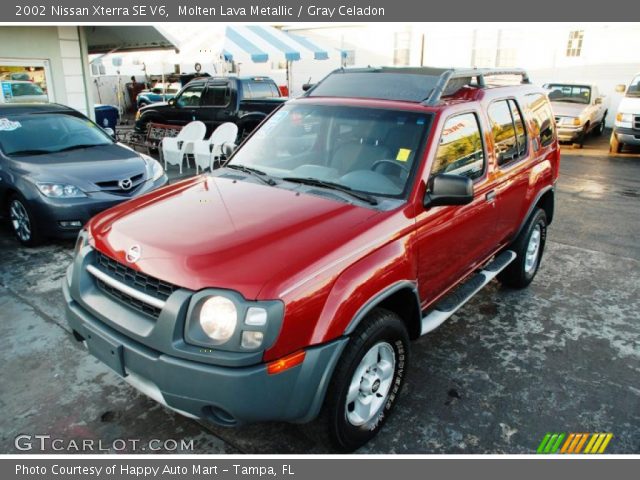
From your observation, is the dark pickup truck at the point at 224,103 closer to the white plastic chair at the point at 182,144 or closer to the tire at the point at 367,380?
the white plastic chair at the point at 182,144

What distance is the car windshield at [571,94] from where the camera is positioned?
1479cm

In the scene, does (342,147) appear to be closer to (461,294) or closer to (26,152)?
(461,294)

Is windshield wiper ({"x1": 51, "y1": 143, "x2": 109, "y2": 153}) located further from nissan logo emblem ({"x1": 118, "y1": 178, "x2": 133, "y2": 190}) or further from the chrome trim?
the chrome trim

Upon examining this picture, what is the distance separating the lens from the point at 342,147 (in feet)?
11.4

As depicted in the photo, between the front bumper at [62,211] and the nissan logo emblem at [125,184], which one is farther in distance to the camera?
the nissan logo emblem at [125,184]

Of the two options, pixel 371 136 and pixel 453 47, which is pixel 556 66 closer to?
pixel 453 47

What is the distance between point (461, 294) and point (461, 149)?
105 centimetres

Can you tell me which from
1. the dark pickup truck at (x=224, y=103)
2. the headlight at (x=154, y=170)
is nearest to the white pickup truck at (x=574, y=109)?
the dark pickup truck at (x=224, y=103)

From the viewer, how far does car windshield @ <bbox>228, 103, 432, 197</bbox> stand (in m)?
3.19

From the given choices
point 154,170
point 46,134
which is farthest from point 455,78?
point 46,134

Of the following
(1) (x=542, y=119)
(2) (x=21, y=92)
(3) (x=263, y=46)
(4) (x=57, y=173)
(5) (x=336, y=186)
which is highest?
(3) (x=263, y=46)

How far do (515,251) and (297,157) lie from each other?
2342 millimetres

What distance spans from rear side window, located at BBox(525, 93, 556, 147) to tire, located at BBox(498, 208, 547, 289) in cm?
72

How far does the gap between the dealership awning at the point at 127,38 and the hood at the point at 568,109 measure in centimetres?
1037
